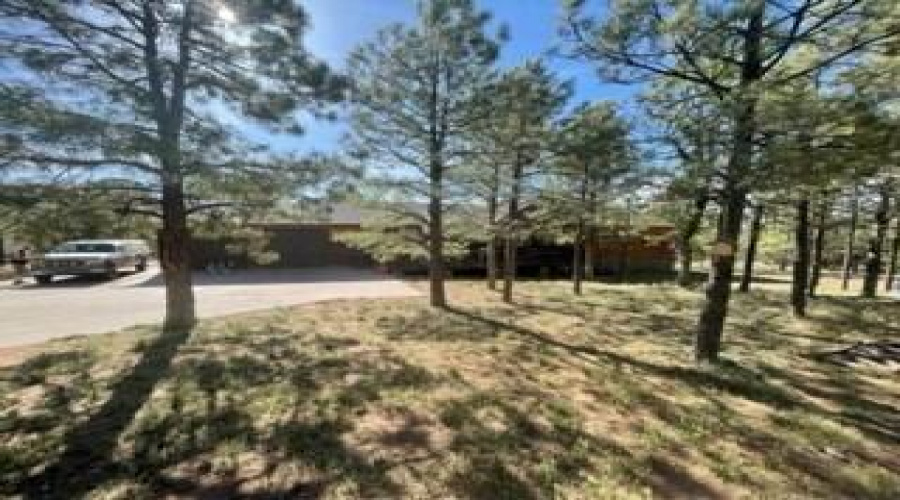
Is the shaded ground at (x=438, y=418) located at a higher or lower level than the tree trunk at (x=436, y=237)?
lower

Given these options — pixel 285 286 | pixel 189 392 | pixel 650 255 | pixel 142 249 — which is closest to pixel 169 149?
pixel 189 392

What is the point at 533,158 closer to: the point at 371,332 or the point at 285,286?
the point at 371,332

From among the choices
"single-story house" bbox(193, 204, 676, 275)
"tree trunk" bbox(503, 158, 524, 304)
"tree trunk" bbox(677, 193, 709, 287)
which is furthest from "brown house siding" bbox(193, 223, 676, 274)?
"tree trunk" bbox(503, 158, 524, 304)

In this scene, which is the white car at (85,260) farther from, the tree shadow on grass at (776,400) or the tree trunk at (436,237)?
the tree shadow on grass at (776,400)

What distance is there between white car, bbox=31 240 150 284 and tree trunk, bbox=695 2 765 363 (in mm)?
16532

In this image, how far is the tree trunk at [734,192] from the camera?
6570 mm

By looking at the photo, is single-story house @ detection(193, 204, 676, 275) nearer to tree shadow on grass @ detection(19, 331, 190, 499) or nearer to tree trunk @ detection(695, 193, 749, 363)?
tree trunk @ detection(695, 193, 749, 363)

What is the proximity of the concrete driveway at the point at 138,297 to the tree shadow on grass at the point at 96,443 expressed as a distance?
4.05 meters

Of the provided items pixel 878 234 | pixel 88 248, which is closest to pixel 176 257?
pixel 88 248

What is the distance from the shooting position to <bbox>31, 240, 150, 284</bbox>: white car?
1878 centimetres

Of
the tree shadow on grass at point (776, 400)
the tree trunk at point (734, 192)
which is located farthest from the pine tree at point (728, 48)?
the tree shadow on grass at point (776, 400)

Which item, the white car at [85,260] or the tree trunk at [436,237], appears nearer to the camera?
the tree trunk at [436,237]

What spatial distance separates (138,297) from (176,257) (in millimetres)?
7319

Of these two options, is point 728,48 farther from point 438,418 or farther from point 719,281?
point 438,418
